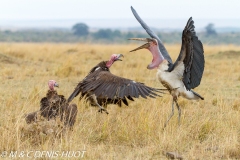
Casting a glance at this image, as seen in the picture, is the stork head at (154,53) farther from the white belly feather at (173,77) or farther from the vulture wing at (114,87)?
the vulture wing at (114,87)

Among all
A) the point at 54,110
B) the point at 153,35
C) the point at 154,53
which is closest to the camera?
the point at 54,110

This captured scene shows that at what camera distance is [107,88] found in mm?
6078

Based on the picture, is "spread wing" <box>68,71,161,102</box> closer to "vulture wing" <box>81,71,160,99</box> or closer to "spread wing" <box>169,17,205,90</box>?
"vulture wing" <box>81,71,160,99</box>

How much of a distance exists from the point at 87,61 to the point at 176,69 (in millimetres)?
9641

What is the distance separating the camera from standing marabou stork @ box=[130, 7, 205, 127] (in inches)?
220

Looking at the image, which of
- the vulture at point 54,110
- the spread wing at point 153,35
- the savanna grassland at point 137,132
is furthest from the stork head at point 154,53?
the vulture at point 54,110

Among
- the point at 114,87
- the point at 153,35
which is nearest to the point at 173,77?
the point at 114,87

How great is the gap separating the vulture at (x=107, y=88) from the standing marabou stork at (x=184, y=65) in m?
0.22

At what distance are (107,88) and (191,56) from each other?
40.4 inches

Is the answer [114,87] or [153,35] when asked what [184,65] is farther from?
[153,35]

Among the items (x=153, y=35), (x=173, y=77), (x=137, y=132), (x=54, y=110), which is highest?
(x=153, y=35)

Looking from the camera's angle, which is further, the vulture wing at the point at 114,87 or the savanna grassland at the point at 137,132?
the vulture wing at the point at 114,87

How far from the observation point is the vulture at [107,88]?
19.2 ft

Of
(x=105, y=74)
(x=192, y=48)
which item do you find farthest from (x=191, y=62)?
(x=105, y=74)
